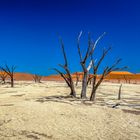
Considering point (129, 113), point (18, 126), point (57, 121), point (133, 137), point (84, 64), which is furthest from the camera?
point (84, 64)

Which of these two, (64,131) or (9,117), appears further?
(9,117)

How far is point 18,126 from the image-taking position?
8758 mm

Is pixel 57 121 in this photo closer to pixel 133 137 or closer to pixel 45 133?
pixel 45 133

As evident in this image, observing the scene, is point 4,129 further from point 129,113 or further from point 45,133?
point 129,113

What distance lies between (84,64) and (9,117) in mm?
7717

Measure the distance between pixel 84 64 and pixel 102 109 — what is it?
17.3 feet

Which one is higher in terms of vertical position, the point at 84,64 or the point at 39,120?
the point at 84,64

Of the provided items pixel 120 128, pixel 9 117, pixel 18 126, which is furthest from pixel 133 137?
pixel 9 117

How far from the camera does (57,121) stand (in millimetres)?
9438

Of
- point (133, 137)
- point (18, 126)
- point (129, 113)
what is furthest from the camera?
point (129, 113)

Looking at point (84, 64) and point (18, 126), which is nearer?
point (18, 126)

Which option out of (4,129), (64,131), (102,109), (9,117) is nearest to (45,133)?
(64,131)

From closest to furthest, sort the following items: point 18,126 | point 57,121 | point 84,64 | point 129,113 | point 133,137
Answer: point 133,137 → point 18,126 → point 57,121 → point 129,113 → point 84,64

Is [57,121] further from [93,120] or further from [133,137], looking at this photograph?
[133,137]
